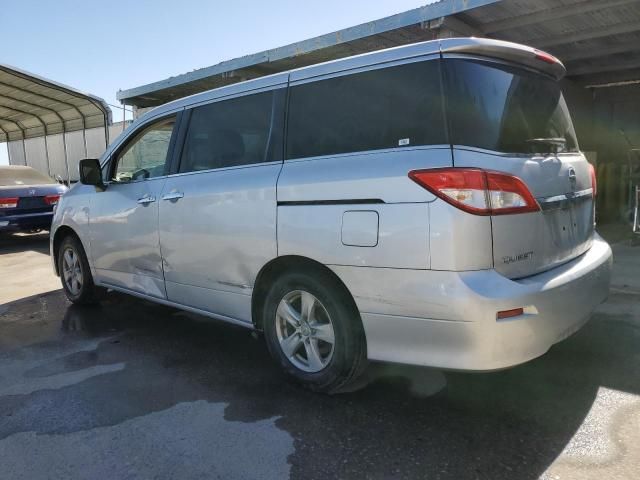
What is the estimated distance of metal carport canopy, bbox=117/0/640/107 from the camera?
6.25m

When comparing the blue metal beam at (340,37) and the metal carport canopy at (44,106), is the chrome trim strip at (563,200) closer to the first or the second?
the blue metal beam at (340,37)

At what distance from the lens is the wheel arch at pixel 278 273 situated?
2.93 m

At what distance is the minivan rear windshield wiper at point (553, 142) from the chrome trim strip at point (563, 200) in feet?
0.90

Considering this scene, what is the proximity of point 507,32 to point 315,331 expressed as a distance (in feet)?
19.1

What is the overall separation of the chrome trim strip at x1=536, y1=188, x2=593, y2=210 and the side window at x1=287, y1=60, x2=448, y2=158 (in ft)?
2.16

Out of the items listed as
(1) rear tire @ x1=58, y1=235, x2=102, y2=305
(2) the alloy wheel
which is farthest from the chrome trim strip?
(1) rear tire @ x1=58, y1=235, x2=102, y2=305

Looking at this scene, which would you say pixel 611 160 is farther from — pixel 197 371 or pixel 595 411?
pixel 197 371

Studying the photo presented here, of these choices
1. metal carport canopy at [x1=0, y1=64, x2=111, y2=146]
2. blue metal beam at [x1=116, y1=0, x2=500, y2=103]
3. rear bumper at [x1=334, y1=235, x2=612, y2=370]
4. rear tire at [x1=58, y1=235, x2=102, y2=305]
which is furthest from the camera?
metal carport canopy at [x1=0, y1=64, x2=111, y2=146]

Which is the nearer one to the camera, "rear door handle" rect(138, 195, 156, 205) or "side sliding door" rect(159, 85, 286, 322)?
"side sliding door" rect(159, 85, 286, 322)

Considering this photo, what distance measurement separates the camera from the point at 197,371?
3.59 m

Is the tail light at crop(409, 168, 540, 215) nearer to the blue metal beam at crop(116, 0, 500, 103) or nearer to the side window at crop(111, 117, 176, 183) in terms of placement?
the side window at crop(111, 117, 176, 183)

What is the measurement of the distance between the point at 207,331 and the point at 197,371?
920mm

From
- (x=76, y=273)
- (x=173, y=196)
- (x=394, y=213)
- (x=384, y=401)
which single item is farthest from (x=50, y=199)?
(x=394, y=213)

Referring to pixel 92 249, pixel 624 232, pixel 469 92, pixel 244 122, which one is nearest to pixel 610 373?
pixel 469 92
